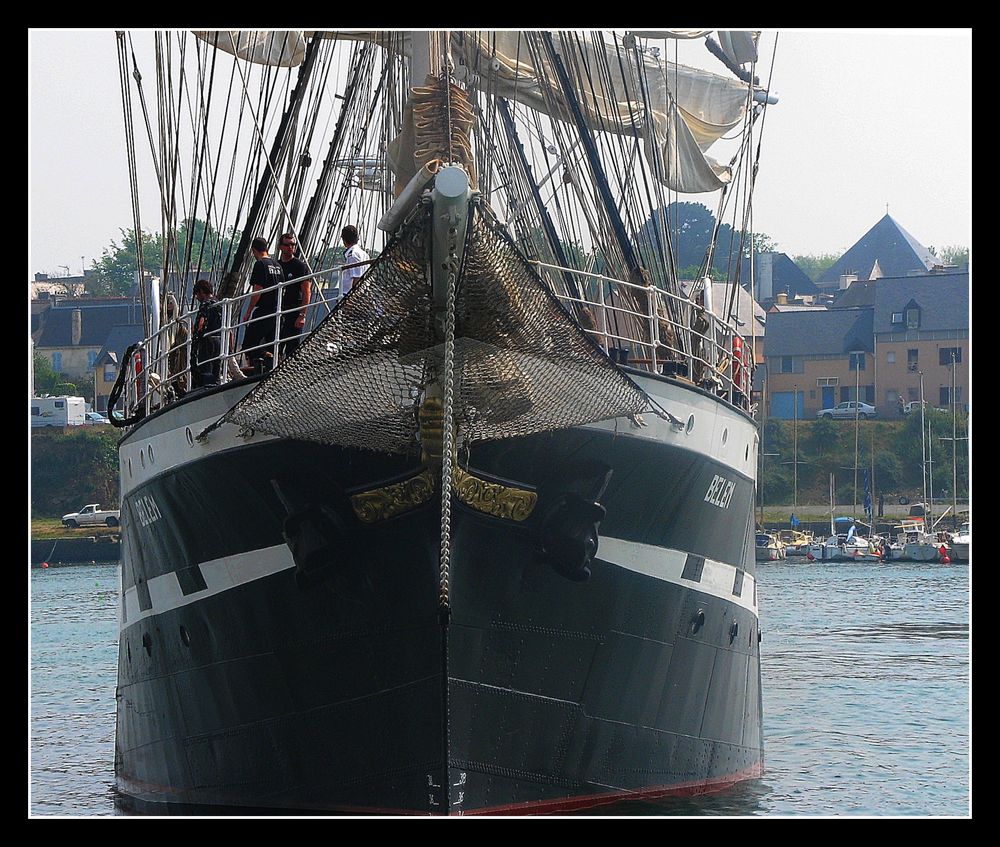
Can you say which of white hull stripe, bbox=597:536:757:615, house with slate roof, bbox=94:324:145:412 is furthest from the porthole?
house with slate roof, bbox=94:324:145:412

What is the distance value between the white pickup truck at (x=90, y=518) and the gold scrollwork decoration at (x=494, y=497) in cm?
5155

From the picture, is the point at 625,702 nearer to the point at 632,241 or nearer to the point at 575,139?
the point at 632,241

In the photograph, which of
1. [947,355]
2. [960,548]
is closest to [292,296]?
[960,548]

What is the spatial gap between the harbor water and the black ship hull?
0.94 m

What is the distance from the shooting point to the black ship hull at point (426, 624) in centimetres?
1302

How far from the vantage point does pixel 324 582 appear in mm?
13273

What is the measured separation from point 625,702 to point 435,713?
1943 millimetres

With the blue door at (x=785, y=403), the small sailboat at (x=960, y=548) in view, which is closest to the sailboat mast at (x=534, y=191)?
the small sailboat at (x=960, y=548)

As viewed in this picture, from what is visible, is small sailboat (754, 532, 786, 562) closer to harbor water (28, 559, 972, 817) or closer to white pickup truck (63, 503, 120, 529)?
harbor water (28, 559, 972, 817)

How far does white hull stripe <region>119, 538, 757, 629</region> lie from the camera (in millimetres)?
13602

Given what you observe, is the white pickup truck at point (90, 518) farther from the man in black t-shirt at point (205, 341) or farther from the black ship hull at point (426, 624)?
the black ship hull at point (426, 624)

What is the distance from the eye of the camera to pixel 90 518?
63.4 meters

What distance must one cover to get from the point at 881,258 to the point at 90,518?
53.9 m

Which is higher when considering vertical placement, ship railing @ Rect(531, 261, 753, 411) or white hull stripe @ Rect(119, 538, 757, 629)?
ship railing @ Rect(531, 261, 753, 411)
